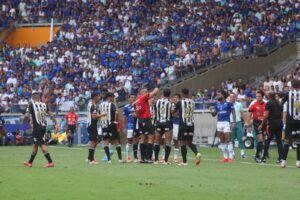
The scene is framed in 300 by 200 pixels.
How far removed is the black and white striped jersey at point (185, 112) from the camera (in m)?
24.1

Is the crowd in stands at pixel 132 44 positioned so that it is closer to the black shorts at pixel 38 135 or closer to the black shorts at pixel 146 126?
the black shorts at pixel 146 126

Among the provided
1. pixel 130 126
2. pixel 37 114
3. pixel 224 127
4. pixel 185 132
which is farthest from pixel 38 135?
pixel 224 127

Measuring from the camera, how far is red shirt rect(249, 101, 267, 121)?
27266mm

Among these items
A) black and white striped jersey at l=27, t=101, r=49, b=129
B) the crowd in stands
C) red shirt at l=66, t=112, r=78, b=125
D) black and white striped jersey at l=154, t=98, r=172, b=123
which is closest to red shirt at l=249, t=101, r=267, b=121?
black and white striped jersey at l=154, t=98, r=172, b=123

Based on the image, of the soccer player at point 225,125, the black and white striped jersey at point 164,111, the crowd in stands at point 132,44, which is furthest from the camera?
the crowd in stands at point 132,44

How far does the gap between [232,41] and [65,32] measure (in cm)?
1324

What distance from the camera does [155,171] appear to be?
2134cm

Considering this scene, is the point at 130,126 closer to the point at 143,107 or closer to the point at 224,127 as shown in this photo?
the point at 143,107

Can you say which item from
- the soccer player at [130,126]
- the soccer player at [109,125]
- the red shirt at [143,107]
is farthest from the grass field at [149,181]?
the soccer player at [130,126]

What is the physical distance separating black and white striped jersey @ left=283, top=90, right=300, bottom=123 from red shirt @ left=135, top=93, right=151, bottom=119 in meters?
4.64

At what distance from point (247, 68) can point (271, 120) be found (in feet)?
69.6

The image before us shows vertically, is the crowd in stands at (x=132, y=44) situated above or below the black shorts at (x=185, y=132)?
above

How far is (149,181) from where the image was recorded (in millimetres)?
18266

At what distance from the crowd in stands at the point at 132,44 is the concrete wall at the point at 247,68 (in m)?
0.55
